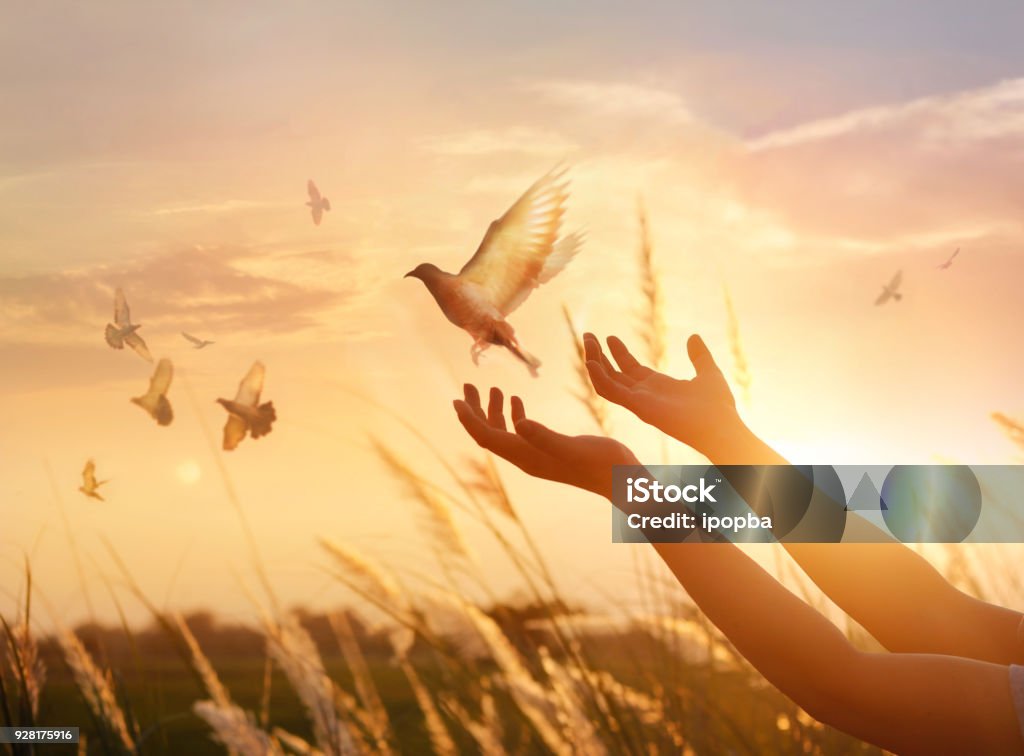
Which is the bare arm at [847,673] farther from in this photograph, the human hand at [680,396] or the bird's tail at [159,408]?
the bird's tail at [159,408]

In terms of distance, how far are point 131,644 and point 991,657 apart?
1322 millimetres

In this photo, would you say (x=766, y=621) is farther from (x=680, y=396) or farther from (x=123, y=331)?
(x=123, y=331)

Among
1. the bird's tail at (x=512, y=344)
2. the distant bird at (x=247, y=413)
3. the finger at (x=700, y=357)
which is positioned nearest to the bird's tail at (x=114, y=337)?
the distant bird at (x=247, y=413)

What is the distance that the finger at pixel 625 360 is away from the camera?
4.11 ft

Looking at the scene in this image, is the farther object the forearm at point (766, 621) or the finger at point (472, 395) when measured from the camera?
the finger at point (472, 395)

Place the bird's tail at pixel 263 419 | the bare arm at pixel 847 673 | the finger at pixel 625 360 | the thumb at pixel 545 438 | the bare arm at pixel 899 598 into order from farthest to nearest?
the bird's tail at pixel 263 419
the finger at pixel 625 360
the bare arm at pixel 899 598
the thumb at pixel 545 438
the bare arm at pixel 847 673

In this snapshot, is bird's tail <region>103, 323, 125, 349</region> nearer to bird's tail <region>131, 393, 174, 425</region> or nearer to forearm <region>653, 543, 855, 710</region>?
bird's tail <region>131, 393, 174, 425</region>

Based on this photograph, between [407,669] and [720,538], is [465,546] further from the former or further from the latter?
[720,538]

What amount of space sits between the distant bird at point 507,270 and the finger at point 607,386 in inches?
14.0

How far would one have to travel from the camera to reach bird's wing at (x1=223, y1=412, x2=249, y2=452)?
183 centimetres

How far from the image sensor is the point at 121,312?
1.94m

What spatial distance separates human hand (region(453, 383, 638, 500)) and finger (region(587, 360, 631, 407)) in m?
0.17
